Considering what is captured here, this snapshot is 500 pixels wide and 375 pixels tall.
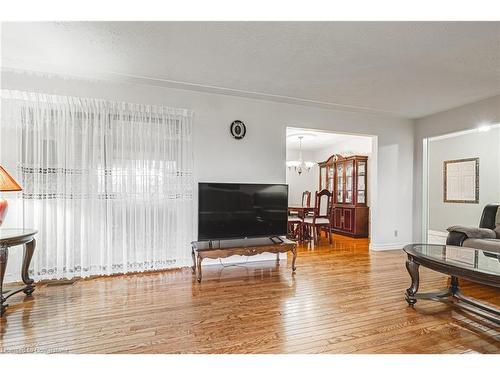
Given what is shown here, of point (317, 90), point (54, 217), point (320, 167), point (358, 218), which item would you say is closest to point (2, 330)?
point (54, 217)

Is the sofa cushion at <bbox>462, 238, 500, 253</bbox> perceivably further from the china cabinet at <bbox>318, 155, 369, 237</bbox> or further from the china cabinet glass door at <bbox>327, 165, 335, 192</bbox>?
the china cabinet glass door at <bbox>327, 165, 335, 192</bbox>

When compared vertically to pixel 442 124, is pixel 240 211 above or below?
below

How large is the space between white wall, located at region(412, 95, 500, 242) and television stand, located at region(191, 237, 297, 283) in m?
3.13

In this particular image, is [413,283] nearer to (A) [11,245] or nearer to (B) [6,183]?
(A) [11,245]

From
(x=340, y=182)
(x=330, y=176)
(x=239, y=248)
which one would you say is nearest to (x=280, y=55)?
(x=239, y=248)

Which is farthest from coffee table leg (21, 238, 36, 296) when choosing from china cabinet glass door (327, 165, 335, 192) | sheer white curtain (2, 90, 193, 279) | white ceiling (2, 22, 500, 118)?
china cabinet glass door (327, 165, 335, 192)

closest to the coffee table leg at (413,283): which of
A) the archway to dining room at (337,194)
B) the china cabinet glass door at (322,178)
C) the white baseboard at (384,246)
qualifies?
the white baseboard at (384,246)

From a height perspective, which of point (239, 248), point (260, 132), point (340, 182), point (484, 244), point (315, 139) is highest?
point (315, 139)

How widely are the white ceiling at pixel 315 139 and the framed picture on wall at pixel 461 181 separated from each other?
1.96 metres

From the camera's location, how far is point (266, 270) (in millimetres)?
3662

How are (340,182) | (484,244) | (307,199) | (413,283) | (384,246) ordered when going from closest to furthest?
(413,283), (484,244), (384,246), (307,199), (340,182)

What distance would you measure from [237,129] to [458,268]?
3.04 metres

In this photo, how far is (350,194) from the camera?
21.5ft
